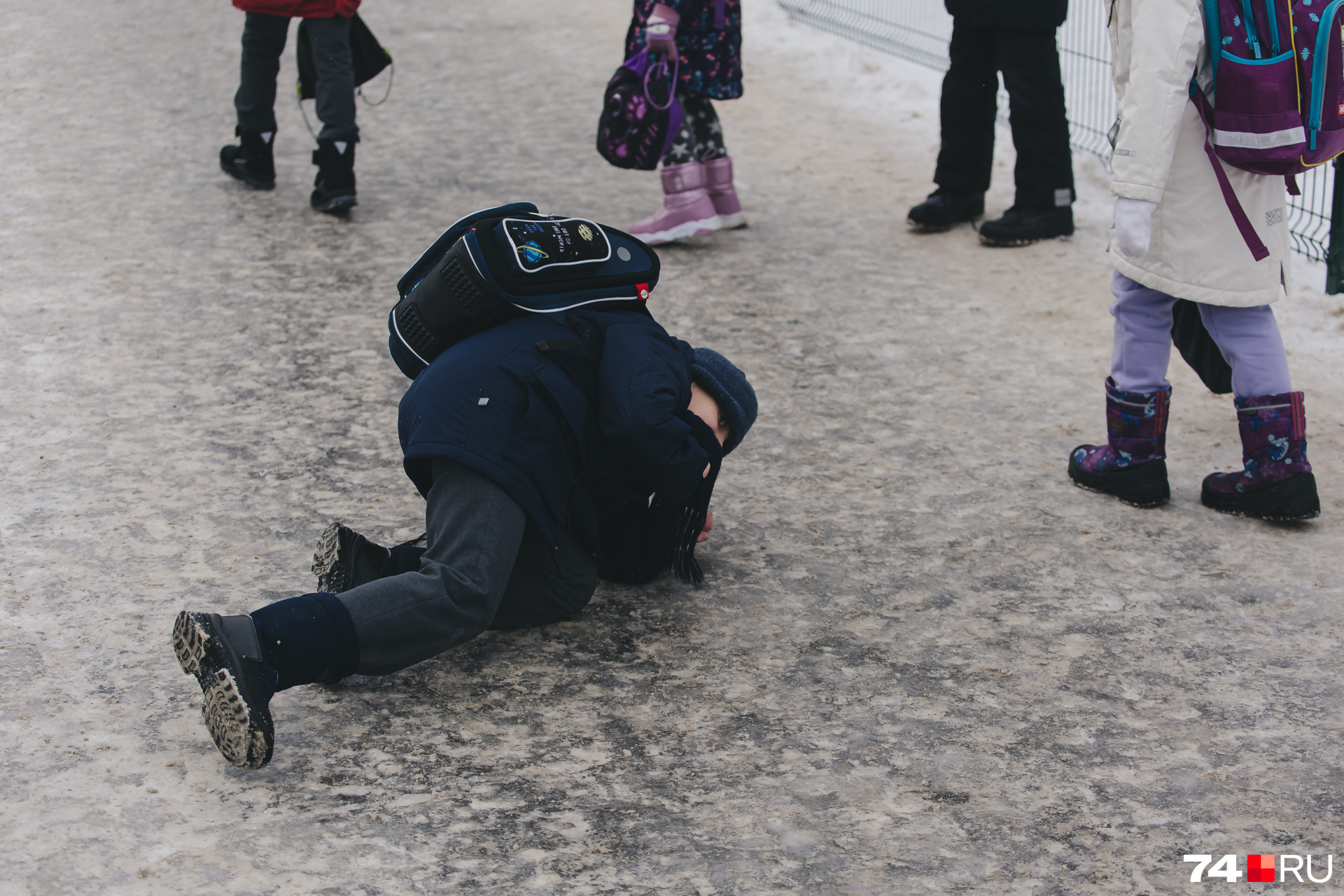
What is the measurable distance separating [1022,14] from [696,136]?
1.45 meters

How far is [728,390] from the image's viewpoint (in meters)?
2.79

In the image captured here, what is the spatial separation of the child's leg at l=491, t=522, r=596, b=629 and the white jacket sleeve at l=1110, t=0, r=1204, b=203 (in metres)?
1.67

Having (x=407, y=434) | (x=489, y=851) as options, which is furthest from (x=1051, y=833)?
(x=407, y=434)

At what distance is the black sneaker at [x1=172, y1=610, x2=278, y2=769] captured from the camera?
216 cm

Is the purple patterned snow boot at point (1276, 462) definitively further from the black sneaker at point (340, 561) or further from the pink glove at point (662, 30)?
the pink glove at point (662, 30)

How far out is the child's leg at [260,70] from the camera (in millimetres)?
5379

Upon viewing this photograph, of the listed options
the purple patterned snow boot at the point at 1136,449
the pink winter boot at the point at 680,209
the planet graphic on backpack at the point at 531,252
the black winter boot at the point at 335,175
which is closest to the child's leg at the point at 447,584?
the planet graphic on backpack at the point at 531,252

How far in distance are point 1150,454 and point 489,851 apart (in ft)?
7.22

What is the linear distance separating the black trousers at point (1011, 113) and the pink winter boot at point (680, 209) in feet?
3.69

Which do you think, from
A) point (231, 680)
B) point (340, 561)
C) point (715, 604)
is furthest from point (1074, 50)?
point (231, 680)

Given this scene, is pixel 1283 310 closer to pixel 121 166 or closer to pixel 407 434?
pixel 407 434

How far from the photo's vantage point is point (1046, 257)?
526cm

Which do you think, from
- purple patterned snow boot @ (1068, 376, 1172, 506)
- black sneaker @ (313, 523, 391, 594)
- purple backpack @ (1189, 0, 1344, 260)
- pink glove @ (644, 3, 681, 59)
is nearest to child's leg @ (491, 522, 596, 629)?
black sneaker @ (313, 523, 391, 594)

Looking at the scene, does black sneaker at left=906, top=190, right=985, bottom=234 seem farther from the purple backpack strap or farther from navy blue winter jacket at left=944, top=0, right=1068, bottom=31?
the purple backpack strap
